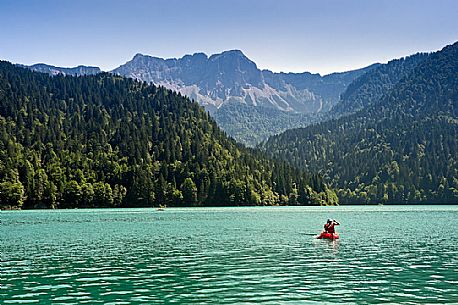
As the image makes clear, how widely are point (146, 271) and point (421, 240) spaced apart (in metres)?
40.7

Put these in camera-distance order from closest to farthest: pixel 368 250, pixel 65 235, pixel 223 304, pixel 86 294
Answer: pixel 223 304 < pixel 86 294 < pixel 368 250 < pixel 65 235

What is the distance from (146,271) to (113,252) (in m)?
15.0

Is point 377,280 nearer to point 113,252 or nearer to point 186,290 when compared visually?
point 186,290

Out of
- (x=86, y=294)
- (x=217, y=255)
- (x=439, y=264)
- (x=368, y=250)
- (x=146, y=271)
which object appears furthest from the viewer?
(x=368, y=250)

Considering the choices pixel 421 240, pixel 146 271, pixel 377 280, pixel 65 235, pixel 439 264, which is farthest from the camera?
pixel 65 235

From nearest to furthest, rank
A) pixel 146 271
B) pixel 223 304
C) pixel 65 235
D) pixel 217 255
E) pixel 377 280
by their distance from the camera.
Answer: pixel 223 304, pixel 377 280, pixel 146 271, pixel 217 255, pixel 65 235

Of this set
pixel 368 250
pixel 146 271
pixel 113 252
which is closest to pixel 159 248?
pixel 113 252

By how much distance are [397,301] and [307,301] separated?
516 cm

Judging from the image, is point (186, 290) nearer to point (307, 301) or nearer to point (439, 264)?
point (307, 301)

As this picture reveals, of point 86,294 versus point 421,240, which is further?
point 421,240

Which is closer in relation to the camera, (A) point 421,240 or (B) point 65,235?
(A) point 421,240

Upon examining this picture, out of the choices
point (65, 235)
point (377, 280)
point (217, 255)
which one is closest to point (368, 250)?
point (217, 255)

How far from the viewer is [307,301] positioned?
34.7 metres

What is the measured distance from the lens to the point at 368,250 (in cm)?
6216
